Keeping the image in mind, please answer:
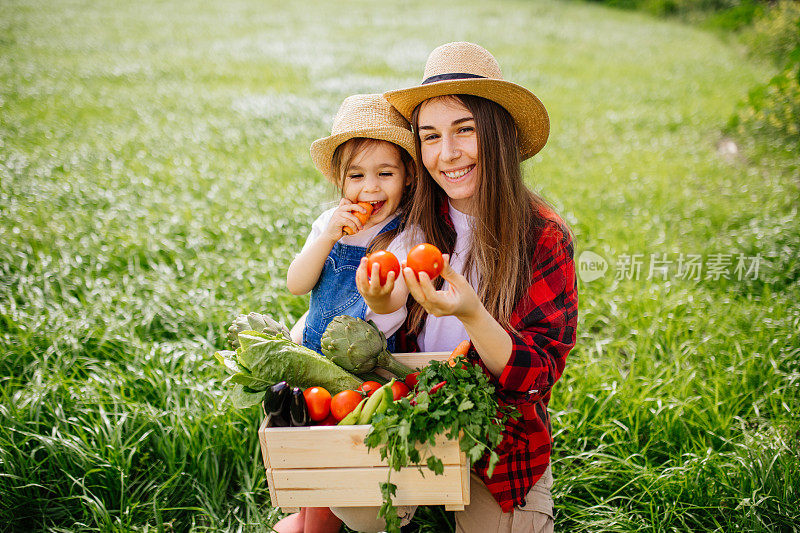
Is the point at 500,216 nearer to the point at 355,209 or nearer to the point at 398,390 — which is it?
→ the point at 355,209

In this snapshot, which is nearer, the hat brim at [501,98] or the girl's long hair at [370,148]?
the hat brim at [501,98]

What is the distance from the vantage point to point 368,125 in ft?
7.38

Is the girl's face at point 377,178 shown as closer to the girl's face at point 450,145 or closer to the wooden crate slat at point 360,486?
the girl's face at point 450,145

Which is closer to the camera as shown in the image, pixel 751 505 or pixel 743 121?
pixel 751 505

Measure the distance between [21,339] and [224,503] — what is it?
60.5 inches

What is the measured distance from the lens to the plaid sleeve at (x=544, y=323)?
1831 mm

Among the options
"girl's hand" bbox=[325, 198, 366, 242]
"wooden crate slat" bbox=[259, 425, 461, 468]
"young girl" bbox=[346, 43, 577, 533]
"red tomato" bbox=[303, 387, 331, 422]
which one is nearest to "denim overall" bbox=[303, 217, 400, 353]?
"girl's hand" bbox=[325, 198, 366, 242]

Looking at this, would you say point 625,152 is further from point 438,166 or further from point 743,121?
point 438,166

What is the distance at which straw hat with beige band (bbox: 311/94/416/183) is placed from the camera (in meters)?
2.23

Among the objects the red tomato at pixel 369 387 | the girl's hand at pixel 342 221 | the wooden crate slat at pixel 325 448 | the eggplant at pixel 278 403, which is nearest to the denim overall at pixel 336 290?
the girl's hand at pixel 342 221

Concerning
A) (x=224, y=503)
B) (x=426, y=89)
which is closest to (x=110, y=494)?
(x=224, y=503)

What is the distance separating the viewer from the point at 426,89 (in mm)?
2082

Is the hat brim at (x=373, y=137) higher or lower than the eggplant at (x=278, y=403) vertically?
higher

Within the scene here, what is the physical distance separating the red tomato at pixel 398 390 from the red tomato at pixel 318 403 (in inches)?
8.8
